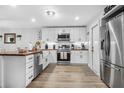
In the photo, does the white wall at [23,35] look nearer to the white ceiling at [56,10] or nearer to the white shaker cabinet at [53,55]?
the white shaker cabinet at [53,55]

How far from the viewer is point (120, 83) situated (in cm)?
256

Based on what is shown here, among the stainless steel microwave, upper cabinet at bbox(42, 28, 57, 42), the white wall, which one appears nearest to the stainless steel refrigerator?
the stainless steel microwave

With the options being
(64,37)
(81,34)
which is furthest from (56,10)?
(81,34)

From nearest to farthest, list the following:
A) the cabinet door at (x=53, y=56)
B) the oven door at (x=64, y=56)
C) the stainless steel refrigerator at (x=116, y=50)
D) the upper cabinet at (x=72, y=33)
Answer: the stainless steel refrigerator at (x=116, y=50) < the oven door at (x=64, y=56) < the cabinet door at (x=53, y=56) < the upper cabinet at (x=72, y=33)

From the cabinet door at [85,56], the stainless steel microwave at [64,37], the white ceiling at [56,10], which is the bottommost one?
the cabinet door at [85,56]

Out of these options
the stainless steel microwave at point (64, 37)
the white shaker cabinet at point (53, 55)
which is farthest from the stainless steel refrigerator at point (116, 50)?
the white shaker cabinet at point (53, 55)

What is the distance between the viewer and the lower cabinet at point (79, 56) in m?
7.77

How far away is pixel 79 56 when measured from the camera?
25.6ft

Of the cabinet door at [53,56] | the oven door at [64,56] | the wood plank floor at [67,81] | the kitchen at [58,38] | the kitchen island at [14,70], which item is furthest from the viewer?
the cabinet door at [53,56]

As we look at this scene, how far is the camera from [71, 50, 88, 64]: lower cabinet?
25.5 ft

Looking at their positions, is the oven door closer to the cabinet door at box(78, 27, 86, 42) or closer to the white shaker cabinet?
the white shaker cabinet
